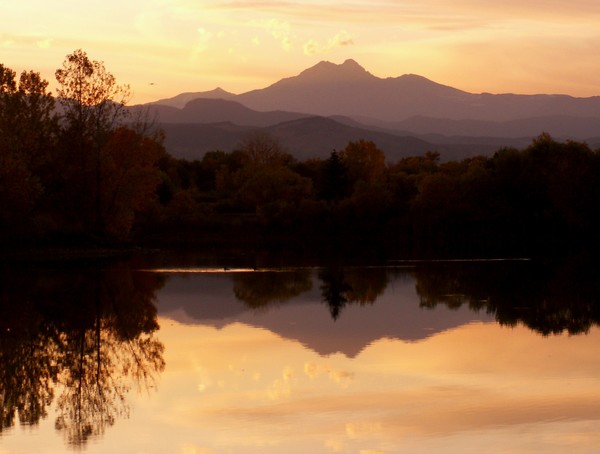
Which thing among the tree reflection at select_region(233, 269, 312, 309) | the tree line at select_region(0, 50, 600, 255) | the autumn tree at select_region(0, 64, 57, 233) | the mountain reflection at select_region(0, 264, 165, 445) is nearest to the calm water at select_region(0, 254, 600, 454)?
the mountain reflection at select_region(0, 264, 165, 445)

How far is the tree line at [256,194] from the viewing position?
189 ft

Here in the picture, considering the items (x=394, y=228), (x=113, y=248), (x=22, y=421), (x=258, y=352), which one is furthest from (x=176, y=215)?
(x=22, y=421)

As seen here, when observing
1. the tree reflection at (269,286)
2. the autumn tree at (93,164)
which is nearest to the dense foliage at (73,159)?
the autumn tree at (93,164)

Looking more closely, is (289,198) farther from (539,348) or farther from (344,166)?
(539,348)

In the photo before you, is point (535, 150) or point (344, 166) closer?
point (535, 150)

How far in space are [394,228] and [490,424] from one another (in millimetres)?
67284

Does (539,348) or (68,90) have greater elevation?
(68,90)

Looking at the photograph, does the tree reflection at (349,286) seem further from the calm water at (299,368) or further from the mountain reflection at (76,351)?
the mountain reflection at (76,351)

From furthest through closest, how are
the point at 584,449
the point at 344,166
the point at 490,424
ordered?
the point at 344,166 < the point at 490,424 < the point at 584,449

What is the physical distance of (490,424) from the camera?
15617 mm

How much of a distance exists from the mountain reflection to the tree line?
19311 mm

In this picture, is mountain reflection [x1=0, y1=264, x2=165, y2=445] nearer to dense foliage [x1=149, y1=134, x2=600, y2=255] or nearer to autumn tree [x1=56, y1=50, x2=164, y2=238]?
autumn tree [x1=56, y1=50, x2=164, y2=238]

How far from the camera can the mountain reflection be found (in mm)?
17203

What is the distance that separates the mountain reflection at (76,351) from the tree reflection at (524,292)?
383 inches
